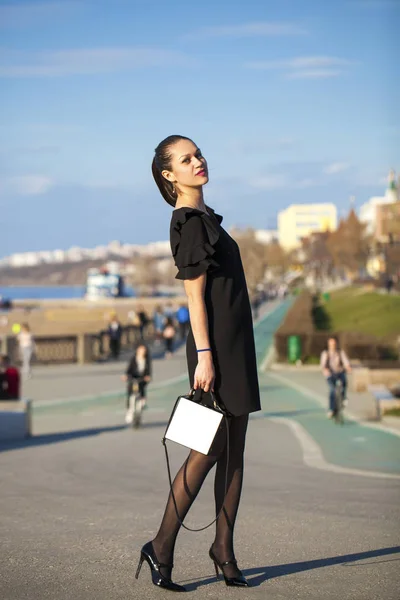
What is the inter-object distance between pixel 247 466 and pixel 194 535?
17.7ft

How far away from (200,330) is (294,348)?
96.7 feet

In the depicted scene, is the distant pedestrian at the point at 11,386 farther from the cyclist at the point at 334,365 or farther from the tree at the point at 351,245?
the tree at the point at 351,245

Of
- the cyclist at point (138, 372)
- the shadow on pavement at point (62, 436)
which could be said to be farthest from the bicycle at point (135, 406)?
the shadow on pavement at point (62, 436)

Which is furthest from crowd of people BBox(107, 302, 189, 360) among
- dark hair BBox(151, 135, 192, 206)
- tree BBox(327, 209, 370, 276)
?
tree BBox(327, 209, 370, 276)

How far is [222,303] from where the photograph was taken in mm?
4949

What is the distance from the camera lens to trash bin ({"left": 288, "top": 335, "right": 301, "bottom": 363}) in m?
34.2

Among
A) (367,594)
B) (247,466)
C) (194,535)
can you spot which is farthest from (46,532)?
(247,466)

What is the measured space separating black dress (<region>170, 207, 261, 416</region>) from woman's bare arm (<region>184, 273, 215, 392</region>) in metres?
0.04

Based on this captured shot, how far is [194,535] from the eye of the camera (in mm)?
6566

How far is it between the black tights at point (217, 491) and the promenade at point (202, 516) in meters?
0.16

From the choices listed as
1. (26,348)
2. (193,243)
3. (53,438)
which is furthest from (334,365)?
(26,348)

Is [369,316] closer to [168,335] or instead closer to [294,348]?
[168,335]

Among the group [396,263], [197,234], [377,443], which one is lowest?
[377,443]

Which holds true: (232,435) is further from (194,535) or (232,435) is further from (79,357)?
(79,357)
